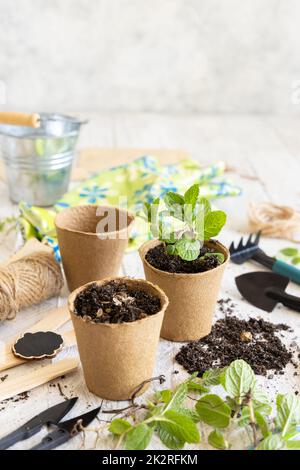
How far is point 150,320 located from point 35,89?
2159 mm

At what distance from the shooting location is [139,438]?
910 mm

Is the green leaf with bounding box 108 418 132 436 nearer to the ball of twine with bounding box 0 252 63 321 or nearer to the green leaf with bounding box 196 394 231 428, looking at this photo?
the green leaf with bounding box 196 394 231 428

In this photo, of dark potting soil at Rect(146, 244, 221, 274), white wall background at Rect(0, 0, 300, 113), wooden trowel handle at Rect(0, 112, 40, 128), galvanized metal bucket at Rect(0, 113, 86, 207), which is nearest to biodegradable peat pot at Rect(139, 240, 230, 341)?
dark potting soil at Rect(146, 244, 221, 274)

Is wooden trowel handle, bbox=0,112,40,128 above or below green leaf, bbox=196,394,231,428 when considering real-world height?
above

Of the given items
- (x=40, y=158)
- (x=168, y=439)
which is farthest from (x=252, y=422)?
(x=40, y=158)

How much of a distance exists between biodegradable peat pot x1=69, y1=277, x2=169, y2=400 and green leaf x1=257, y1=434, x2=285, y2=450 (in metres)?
0.23

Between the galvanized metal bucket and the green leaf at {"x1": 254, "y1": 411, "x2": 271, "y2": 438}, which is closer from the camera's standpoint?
the green leaf at {"x1": 254, "y1": 411, "x2": 271, "y2": 438}

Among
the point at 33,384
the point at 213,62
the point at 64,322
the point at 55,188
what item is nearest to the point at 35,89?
the point at 213,62

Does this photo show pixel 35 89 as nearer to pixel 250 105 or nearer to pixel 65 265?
pixel 250 105

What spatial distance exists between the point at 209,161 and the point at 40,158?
2.38ft

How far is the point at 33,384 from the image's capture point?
107 centimetres

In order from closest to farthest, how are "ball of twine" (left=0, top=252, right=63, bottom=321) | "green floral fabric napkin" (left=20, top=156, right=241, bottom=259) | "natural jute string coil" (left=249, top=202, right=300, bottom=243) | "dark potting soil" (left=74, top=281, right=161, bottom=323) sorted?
"dark potting soil" (left=74, top=281, right=161, bottom=323)
"ball of twine" (left=0, top=252, right=63, bottom=321)
"natural jute string coil" (left=249, top=202, right=300, bottom=243)
"green floral fabric napkin" (left=20, top=156, right=241, bottom=259)

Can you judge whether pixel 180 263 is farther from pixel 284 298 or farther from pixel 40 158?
pixel 40 158

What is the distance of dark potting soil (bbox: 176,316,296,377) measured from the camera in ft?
3.76
